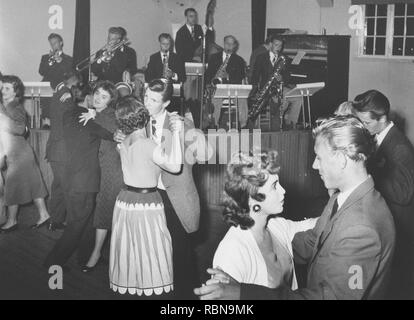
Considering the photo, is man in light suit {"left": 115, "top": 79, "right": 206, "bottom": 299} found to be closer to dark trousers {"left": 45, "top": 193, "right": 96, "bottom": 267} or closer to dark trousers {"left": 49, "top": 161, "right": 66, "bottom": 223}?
dark trousers {"left": 45, "top": 193, "right": 96, "bottom": 267}

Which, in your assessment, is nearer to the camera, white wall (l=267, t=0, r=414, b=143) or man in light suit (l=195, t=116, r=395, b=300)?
man in light suit (l=195, t=116, r=395, b=300)

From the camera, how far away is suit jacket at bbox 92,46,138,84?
5.91 metres

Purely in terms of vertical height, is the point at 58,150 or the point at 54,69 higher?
the point at 54,69

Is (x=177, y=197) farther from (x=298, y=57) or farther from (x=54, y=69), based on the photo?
(x=298, y=57)

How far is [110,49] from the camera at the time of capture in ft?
21.2

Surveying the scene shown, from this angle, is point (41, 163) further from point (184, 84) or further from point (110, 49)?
point (184, 84)

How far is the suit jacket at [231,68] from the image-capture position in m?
7.19

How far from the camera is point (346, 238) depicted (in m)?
1.81

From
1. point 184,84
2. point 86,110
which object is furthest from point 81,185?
point 184,84

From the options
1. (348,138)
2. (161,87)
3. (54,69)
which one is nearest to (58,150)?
(54,69)

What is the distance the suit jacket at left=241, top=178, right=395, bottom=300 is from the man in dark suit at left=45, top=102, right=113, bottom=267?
2.45 metres

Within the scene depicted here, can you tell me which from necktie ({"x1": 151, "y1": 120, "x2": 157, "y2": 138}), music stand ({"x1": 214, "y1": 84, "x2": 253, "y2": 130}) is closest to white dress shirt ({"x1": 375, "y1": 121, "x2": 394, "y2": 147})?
necktie ({"x1": 151, "y1": 120, "x2": 157, "y2": 138})

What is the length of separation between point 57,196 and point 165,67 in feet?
9.78

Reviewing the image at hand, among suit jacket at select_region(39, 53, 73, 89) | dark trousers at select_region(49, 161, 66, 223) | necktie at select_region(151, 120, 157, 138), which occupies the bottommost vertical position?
dark trousers at select_region(49, 161, 66, 223)
